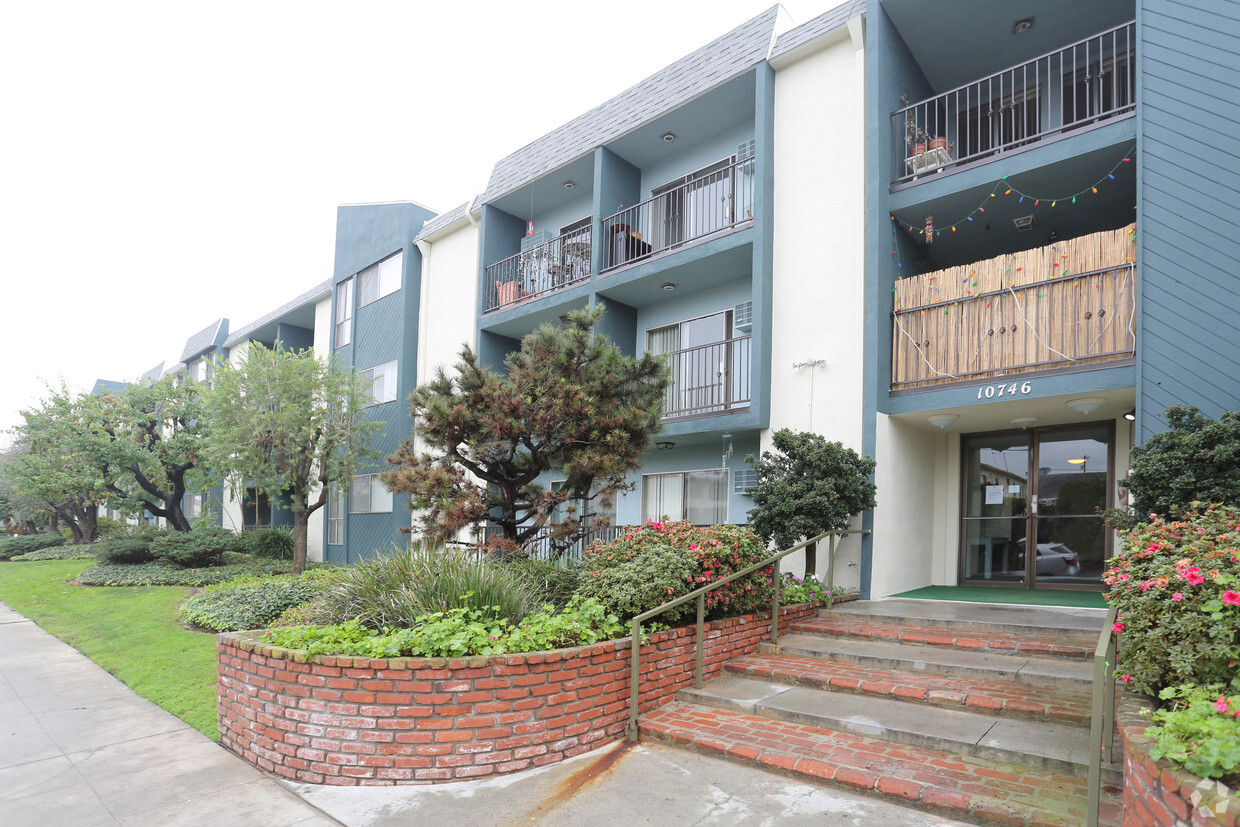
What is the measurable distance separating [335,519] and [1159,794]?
19.7 metres

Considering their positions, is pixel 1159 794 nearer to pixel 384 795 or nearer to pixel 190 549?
pixel 384 795

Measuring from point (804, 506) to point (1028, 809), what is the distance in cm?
458

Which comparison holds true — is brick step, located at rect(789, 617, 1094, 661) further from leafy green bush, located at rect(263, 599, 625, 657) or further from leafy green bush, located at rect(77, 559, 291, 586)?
leafy green bush, located at rect(77, 559, 291, 586)

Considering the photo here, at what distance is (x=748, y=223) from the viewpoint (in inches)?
428

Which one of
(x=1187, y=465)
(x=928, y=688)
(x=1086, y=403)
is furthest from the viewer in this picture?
(x=1086, y=403)

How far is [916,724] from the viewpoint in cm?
489

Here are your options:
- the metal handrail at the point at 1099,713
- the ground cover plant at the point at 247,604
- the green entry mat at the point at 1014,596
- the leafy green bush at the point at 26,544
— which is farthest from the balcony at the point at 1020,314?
the leafy green bush at the point at 26,544

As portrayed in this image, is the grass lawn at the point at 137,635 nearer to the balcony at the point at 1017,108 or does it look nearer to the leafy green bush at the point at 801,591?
the leafy green bush at the point at 801,591

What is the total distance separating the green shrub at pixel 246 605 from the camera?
390 inches

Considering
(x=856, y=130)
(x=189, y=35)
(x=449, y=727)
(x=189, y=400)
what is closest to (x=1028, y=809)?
(x=449, y=727)

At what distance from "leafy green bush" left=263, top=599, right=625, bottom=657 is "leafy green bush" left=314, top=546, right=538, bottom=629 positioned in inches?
4.8

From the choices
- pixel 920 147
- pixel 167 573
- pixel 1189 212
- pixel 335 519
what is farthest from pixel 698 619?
pixel 335 519

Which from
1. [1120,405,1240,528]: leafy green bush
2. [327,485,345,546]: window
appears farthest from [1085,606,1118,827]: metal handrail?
[327,485,345,546]: window

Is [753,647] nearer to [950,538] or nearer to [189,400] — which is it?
[950,538]
